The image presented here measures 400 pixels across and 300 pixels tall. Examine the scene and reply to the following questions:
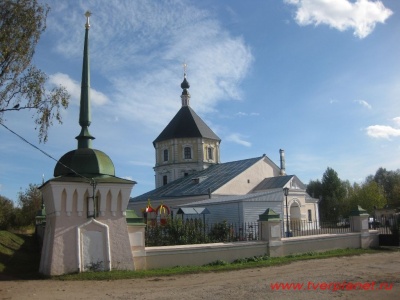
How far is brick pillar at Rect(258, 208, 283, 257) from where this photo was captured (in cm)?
1511

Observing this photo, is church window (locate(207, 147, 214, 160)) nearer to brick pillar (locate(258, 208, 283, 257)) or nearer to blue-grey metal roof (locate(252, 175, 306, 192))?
blue-grey metal roof (locate(252, 175, 306, 192))

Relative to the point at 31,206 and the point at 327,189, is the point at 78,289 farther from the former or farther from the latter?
the point at 327,189

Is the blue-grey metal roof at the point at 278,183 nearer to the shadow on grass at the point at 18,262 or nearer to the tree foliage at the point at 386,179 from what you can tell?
the shadow on grass at the point at 18,262

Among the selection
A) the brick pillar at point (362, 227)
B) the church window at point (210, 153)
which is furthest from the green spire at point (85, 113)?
the church window at point (210, 153)

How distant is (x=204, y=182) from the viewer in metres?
35.8

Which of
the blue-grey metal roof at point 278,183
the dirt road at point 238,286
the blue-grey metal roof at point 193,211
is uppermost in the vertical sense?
the blue-grey metal roof at point 278,183

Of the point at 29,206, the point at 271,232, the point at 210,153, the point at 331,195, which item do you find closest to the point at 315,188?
the point at 331,195

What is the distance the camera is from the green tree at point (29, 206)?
113 feet

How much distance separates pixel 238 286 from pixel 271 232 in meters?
5.55

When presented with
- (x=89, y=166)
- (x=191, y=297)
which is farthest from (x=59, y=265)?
(x=191, y=297)

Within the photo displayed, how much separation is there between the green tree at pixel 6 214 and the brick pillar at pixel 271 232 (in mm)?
23054

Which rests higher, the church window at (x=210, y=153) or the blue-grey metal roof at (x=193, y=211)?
the church window at (x=210, y=153)

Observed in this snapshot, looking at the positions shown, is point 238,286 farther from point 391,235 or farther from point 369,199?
point 369,199

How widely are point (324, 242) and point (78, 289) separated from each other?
11142 mm
